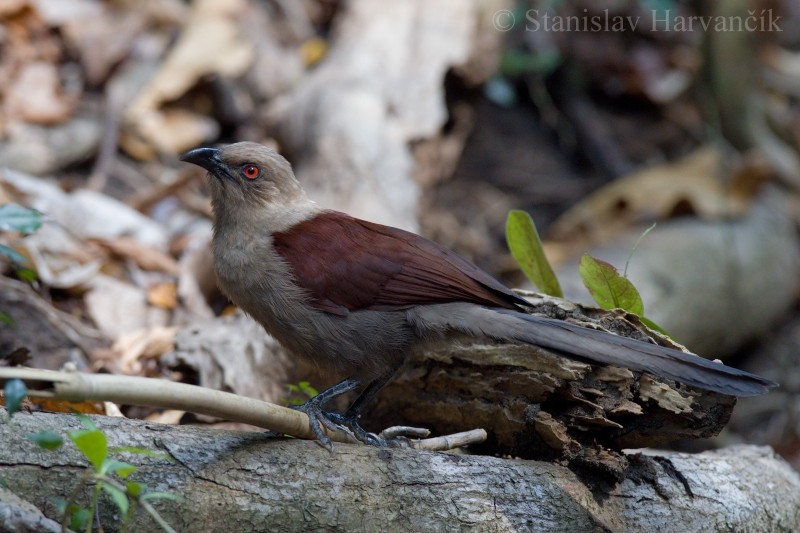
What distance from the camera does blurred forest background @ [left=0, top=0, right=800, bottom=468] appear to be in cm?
505

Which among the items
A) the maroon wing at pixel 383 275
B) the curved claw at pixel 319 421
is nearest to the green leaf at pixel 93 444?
the curved claw at pixel 319 421

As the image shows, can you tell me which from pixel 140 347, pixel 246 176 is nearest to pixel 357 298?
pixel 246 176

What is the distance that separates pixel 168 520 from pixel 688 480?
6.22ft

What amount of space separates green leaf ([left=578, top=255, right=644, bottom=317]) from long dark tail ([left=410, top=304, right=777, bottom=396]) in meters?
0.48

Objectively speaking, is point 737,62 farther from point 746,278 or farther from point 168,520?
point 168,520

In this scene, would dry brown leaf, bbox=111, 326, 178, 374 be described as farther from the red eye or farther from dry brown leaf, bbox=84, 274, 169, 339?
the red eye

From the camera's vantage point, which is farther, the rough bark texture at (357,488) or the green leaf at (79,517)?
the rough bark texture at (357,488)

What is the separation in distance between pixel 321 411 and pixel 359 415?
0.84 ft

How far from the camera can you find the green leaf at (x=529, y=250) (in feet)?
12.1

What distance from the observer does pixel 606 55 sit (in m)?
8.51

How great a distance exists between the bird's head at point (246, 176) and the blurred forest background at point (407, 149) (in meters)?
0.80

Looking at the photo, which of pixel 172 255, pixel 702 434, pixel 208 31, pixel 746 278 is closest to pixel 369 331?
pixel 702 434

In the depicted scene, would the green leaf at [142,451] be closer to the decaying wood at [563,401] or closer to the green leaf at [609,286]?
the decaying wood at [563,401]

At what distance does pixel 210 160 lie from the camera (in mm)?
3883
